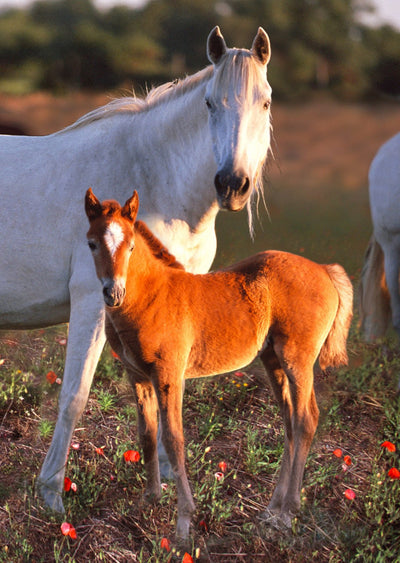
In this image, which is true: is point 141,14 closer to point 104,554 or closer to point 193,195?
point 193,195

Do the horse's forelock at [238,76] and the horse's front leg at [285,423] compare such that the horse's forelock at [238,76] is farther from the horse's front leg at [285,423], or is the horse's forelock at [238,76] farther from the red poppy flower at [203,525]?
the red poppy flower at [203,525]

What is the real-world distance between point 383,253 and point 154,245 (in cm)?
426

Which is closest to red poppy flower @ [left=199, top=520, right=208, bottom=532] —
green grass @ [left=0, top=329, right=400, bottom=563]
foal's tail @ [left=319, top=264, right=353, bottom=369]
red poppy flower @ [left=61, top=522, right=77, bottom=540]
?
green grass @ [left=0, top=329, right=400, bottom=563]

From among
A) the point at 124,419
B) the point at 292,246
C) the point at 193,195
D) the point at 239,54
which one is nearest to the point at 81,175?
the point at 193,195

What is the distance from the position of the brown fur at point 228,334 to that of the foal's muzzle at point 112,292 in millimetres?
260

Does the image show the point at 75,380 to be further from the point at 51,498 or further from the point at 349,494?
the point at 349,494

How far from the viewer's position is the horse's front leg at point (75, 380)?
321cm

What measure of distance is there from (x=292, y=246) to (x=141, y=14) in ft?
41.1

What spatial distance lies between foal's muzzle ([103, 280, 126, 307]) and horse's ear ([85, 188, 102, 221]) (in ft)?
0.91

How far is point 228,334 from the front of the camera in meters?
2.81

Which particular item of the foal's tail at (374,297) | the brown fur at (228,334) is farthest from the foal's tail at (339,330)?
the foal's tail at (374,297)

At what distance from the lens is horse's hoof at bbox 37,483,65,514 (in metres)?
3.17

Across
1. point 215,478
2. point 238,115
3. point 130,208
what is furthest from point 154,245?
point 215,478

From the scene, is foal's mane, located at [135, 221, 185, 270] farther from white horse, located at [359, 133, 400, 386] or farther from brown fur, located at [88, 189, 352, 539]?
white horse, located at [359, 133, 400, 386]
